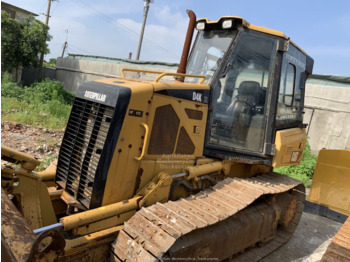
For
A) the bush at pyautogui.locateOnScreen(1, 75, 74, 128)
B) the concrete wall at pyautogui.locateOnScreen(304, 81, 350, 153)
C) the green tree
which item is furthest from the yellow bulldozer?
the green tree

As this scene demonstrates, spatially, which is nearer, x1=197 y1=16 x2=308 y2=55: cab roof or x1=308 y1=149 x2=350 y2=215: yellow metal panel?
x1=197 y1=16 x2=308 y2=55: cab roof

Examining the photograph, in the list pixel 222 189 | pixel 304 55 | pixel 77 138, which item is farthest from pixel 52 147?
pixel 304 55

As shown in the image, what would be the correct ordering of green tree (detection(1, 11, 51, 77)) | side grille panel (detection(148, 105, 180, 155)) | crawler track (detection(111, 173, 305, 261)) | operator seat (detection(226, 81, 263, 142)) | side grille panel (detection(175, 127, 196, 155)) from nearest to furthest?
crawler track (detection(111, 173, 305, 261)) < side grille panel (detection(148, 105, 180, 155)) < side grille panel (detection(175, 127, 196, 155)) < operator seat (detection(226, 81, 263, 142)) < green tree (detection(1, 11, 51, 77))

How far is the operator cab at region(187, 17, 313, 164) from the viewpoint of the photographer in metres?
3.69

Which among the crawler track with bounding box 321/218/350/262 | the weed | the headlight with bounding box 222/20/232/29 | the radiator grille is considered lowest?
the weed

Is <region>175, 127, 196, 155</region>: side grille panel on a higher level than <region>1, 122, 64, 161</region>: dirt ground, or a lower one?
higher

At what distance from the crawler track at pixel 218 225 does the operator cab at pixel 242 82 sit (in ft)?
1.68

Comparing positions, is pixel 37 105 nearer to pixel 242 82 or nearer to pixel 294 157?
pixel 242 82

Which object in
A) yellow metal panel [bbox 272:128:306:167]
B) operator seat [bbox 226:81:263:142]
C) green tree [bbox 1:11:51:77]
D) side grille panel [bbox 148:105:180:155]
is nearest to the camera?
side grille panel [bbox 148:105:180:155]

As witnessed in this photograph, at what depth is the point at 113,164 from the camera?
2904 millimetres

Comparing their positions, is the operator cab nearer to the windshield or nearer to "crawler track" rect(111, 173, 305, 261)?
the windshield

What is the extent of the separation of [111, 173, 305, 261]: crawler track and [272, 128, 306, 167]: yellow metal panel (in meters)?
0.31

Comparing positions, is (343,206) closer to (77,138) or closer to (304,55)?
(304,55)

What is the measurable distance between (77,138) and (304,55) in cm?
367
